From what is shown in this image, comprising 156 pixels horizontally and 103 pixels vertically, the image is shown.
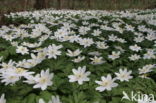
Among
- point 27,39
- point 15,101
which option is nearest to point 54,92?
point 15,101

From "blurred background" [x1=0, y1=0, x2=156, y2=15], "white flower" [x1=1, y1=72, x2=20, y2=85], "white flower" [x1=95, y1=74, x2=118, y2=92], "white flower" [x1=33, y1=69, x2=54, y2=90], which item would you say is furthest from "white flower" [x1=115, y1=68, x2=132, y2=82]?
"blurred background" [x1=0, y1=0, x2=156, y2=15]

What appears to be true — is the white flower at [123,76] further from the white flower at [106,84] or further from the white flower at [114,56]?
the white flower at [114,56]

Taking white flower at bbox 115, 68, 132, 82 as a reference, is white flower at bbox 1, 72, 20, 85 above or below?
above

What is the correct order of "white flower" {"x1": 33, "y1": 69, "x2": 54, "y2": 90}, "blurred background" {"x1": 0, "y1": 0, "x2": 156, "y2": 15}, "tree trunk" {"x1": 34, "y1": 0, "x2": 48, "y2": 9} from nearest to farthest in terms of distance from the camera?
"white flower" {"x1": 33, "y1": 69, "x2": 54, "y2": 90}
"tree trunk" {"x1": 34, "y1": 0, "x2": 48, "y2": 9}
"blurred background" {"x1": 0, "y1": 0, "x2": 156, "y2": 15}

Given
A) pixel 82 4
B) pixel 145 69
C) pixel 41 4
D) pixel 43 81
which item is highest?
pixel 43 81

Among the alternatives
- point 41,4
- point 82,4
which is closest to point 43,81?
point 41,4

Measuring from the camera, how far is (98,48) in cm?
379

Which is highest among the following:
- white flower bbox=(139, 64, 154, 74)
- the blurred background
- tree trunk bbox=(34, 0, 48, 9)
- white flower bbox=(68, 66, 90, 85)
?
white flower bbox=(68, 66, 90, 85)

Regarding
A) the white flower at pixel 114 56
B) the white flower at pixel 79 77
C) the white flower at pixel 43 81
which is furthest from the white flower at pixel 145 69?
the white flower at pixel 43 81

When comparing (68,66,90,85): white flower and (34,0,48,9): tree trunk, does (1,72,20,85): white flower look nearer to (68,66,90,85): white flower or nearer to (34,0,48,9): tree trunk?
(68,66,90,85): white flower

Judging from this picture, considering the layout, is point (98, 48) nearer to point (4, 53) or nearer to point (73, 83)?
point (4, 53)

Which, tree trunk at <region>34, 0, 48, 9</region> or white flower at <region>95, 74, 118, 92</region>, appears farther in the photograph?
tree trunk at <region>34, 0, 48, 9</region>

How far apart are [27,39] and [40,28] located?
561 millimetres

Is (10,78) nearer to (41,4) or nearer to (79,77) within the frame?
(79,77)
